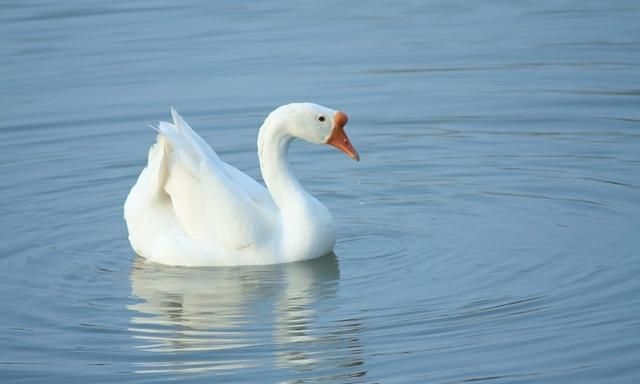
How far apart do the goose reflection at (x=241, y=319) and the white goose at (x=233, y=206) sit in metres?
0.13

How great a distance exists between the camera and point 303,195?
35.6ft

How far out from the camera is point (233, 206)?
10438mm

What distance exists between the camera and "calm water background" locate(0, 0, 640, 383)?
8.81 metres

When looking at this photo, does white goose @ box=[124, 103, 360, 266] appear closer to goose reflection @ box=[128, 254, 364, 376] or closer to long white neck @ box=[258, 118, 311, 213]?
long white neck @ box=[258, 118, 311, 213]

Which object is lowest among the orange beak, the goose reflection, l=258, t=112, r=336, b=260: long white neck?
the goose reflection

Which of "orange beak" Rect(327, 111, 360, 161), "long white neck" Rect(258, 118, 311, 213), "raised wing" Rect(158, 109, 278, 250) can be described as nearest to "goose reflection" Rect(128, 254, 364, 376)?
"raised wing" Rect(158, 109, 278, 250)

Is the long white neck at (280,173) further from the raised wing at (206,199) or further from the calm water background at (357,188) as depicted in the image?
the calm water background at (357,188)

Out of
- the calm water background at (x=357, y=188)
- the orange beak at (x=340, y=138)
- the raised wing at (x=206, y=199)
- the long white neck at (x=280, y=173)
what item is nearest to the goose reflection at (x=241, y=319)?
the calm water background at (x=357, y=188)

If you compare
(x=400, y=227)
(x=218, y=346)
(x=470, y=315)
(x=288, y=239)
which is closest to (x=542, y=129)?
(x=400, y=227)

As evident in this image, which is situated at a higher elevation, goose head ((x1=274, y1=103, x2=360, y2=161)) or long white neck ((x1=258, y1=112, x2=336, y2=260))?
goose head ((x1=274, y1=103, x2=360, y2=161))

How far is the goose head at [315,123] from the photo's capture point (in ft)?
34.9

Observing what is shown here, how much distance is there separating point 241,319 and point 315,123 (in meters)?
1.91

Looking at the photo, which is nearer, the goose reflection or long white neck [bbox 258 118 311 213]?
the goose reflection

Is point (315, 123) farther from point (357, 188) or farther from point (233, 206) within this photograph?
point (357, 188)
